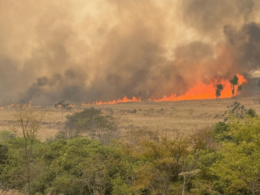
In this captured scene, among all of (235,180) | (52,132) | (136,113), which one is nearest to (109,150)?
(235,180)

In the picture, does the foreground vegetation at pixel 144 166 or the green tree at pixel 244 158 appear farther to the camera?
the foreground vegetation at pixel 144 166

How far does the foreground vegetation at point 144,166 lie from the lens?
27.1 metres

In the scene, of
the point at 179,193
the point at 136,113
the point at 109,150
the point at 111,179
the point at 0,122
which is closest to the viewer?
the point at 179,193

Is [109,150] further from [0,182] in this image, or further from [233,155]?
[233,155]

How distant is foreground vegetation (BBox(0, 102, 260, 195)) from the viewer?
27094 millimetres

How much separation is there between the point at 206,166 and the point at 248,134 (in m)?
9.82

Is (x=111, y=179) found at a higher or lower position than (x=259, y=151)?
lower

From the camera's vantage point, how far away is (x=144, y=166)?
29734mm

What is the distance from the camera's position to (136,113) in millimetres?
154000

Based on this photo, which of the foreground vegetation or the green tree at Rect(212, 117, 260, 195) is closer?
the green tree at Rect(212, 117, 260, 195)

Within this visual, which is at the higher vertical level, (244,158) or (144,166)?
(244,158)

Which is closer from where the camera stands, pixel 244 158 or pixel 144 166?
pixel 244 158

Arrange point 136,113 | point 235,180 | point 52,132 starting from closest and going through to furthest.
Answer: point 235,180 → point 52,132 → point 136,113

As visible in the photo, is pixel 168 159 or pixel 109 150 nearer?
pixel 168 159
